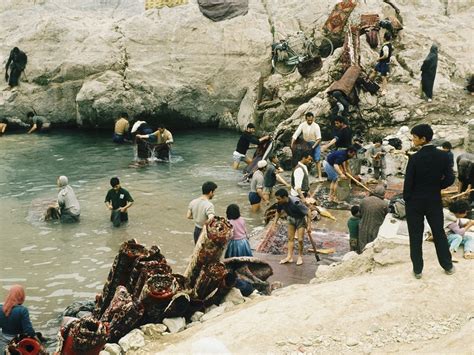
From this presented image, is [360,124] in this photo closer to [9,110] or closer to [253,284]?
[253,284]

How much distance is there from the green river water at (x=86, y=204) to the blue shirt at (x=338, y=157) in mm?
2069

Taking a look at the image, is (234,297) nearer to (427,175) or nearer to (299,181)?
(427,175)

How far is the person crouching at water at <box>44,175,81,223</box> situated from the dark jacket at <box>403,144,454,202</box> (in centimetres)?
864

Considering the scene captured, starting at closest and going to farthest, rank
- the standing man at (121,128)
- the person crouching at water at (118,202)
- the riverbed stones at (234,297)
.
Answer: the riverbed stones at (234,297)
the person crouching at water at (118,202)
the standing man at (121,128)

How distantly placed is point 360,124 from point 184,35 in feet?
30.4

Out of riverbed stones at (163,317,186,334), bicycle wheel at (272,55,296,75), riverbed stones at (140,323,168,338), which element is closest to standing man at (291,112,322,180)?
bicycle wheel at (272,55,296,75)

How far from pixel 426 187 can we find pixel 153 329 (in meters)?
3.48

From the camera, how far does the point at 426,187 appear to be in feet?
20.9

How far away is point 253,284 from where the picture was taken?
28.3 ft

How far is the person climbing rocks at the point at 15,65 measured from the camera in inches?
934

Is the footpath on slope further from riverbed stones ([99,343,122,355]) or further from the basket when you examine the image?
the basket

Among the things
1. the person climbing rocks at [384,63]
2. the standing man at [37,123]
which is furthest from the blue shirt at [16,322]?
the standing man at [37,123]

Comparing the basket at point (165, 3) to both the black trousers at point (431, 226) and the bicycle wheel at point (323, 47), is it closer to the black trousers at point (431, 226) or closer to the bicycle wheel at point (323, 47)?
the bicycle wheel at point (323, 47)

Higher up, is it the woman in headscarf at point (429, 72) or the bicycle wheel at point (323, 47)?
the bicycle wheel at point (323, 47)
